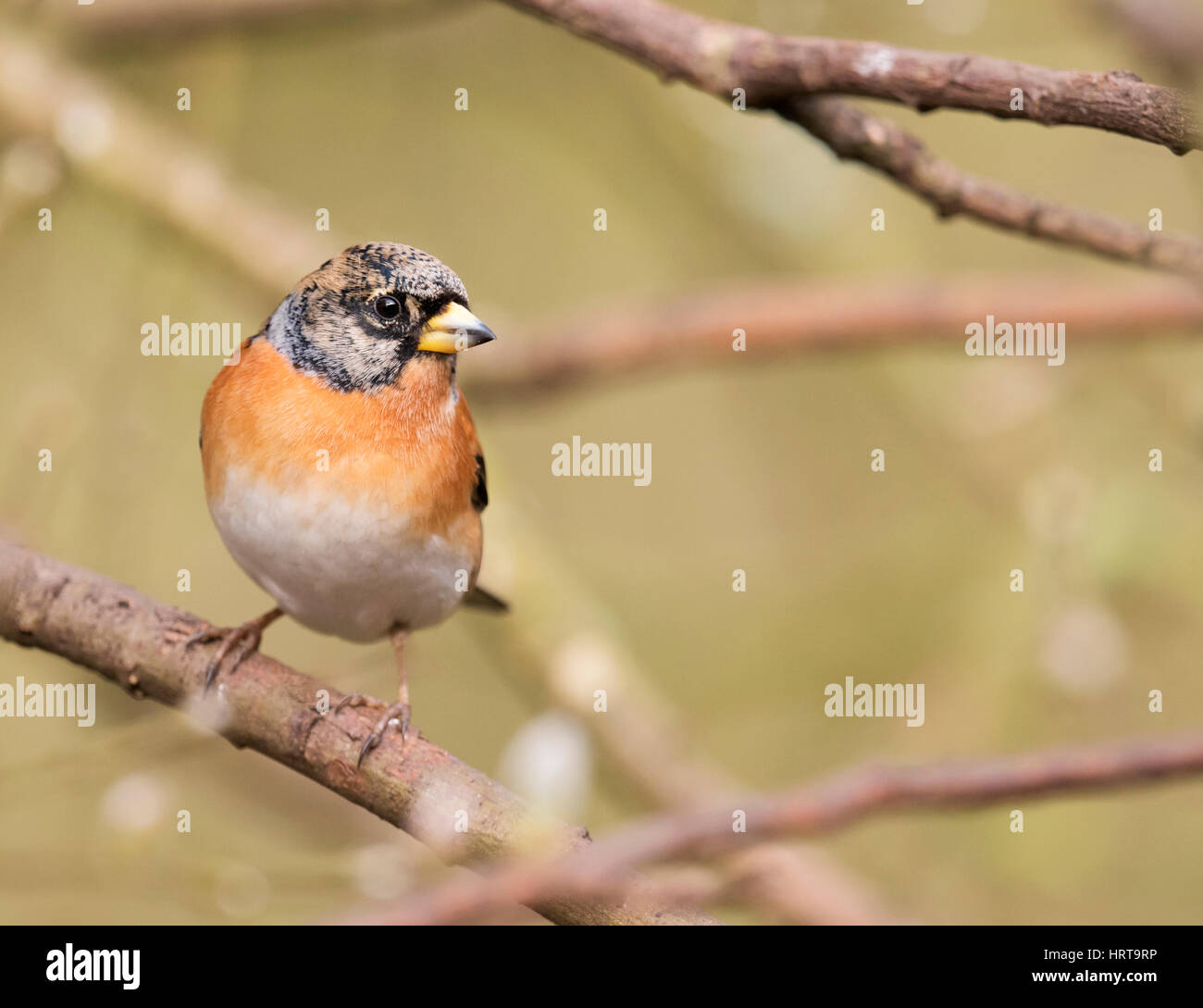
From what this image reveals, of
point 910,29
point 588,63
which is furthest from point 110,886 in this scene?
point 910,29

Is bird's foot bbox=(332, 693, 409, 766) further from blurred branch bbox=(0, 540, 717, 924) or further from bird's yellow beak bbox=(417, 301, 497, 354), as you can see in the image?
bird's yellow beak bbox=(417, 301, 497, 354)

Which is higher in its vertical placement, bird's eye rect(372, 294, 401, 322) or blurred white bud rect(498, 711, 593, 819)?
bird's eye rect(372, 294, 401, 322)

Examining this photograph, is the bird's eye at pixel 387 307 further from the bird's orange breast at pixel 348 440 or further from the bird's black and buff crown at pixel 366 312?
the bird's orange breast at pixel 348 440

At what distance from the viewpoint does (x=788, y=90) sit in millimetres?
2463

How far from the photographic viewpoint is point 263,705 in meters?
2.71

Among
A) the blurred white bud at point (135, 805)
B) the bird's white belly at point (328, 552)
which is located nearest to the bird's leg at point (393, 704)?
the bird's white belly at point (328, 552)

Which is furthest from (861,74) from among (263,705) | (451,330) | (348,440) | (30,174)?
(30,174)

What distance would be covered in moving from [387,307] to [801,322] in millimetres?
2132

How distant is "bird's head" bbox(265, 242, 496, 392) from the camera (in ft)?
10.1

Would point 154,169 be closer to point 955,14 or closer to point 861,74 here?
point 955,14

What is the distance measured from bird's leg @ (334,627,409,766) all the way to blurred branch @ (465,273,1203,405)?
71.4 inches

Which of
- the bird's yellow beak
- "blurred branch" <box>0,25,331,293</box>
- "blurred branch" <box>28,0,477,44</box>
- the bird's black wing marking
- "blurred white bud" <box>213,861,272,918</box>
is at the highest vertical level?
"blurred branch" <box>28,0,477,44</box>

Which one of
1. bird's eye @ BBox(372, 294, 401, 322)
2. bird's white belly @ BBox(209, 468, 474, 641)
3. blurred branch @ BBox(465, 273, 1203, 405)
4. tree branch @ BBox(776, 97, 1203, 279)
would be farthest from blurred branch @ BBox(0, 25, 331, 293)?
tree branch @ BBox(776, 97, 1203, 279)

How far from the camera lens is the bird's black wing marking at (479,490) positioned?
11.6 feet
